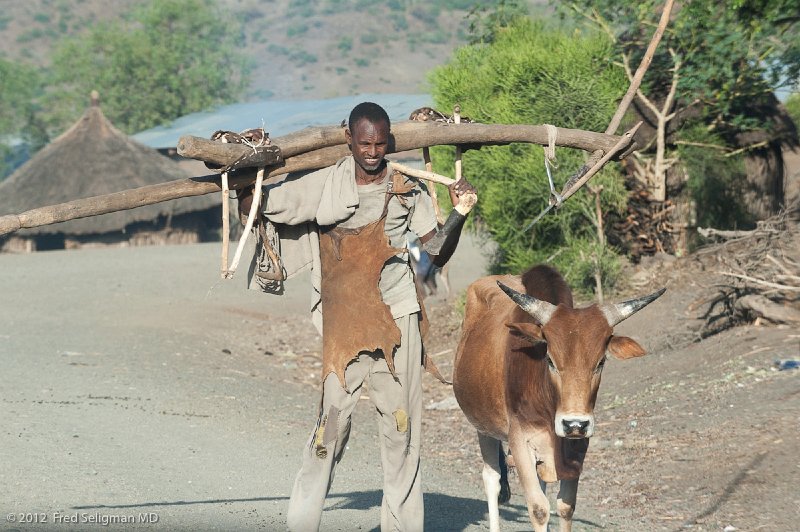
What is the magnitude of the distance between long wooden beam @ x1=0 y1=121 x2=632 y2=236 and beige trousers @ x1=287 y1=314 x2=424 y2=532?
92 cm

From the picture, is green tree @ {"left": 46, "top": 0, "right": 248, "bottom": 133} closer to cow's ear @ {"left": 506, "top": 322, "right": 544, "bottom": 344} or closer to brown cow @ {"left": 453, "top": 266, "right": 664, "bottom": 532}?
brown cow @ {"left": 453, "top": 266, "right": 664, "bottom": 532}

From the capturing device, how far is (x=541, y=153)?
18.1 metres

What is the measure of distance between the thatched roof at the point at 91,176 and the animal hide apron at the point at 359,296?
92.8ft

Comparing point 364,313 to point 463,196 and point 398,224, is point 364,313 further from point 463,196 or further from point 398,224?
point 463,196

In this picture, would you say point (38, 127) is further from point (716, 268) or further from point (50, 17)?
point (50, 17)

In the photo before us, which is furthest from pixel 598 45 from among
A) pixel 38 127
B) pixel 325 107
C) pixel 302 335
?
pixel 38 127

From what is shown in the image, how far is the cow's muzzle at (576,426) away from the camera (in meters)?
5.68

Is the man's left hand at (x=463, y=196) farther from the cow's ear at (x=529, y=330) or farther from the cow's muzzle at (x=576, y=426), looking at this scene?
the cow's muzzle at (x=576, y=426)

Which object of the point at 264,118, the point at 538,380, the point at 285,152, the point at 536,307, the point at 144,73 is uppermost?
the point at 144,73

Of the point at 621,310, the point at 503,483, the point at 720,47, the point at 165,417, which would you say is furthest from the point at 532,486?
the point at 720,47

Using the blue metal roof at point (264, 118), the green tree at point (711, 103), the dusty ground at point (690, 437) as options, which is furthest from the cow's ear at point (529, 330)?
the blue metal roof at point (264, 118)

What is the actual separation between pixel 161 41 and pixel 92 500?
52362 millimetres

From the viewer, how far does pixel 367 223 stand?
5965mm

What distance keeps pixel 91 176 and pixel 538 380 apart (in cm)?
3077
